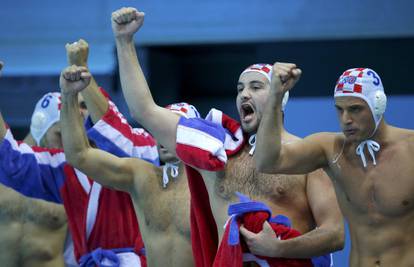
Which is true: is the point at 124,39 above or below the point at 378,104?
above

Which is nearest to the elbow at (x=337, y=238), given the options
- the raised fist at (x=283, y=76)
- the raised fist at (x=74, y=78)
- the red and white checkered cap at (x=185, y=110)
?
the raised fist at (x=283, y=76)

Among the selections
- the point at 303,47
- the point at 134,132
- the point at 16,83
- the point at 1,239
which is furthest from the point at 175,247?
the point at 16,83

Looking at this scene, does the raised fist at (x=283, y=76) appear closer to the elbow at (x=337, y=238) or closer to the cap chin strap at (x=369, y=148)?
the cap chin strap at (x=369, y=148)

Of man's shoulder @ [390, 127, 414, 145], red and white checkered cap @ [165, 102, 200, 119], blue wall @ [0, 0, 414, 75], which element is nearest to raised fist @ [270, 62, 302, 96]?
man's shoulder @ [390, 127, 414, 145]

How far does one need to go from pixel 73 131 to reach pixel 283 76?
58.4 inches

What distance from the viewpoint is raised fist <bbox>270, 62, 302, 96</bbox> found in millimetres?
3836

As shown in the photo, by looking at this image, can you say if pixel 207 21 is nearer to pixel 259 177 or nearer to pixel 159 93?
pixel 159 93

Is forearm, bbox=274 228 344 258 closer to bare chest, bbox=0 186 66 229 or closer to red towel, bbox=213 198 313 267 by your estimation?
red towel, bbox=213 198 313 267

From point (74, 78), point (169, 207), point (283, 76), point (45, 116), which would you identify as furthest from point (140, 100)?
point (45, 116)

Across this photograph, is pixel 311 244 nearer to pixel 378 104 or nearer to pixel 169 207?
pixel 378 104

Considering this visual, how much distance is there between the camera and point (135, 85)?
168 inches

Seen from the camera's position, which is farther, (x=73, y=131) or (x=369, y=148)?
(x=73, y=131)

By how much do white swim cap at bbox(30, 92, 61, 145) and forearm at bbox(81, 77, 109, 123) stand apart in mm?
838

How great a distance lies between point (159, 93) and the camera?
26.0 feet
